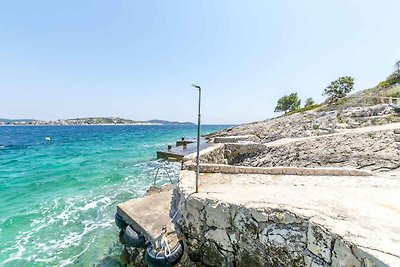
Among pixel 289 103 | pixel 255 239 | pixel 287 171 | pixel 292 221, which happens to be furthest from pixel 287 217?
pixel 289 103

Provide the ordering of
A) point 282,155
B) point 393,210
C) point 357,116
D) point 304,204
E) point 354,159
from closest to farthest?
1. point 393,210
2. point 304,204
3. point 354,159
4. point 282,155
5. point 357,116

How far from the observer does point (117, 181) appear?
16.3 m

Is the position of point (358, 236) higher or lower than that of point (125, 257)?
higher

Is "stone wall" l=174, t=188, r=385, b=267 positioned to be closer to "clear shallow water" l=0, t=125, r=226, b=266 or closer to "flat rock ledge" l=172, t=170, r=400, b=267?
"flat rock ledge" l=172, t=170, r=400, b=267

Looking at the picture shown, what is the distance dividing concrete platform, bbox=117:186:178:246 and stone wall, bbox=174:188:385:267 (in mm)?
416

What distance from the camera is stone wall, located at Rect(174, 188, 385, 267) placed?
339 cm

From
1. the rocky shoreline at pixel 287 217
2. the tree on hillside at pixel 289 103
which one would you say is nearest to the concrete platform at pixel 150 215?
the rocky shoreline at pixel 287 217

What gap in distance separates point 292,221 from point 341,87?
48534 millimetres

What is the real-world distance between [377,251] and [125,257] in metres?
6.47

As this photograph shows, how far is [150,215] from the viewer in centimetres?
618

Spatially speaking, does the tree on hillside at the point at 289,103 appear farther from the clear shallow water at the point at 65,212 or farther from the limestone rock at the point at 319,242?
the limestone rock at the point at 319,242

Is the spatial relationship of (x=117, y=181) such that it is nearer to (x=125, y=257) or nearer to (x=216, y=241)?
(x=125, y=257)

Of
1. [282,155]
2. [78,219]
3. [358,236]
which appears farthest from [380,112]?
[78,219]

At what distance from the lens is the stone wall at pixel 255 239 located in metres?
3.39
